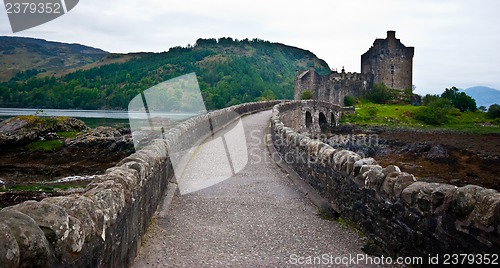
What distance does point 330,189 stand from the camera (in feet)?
25.5

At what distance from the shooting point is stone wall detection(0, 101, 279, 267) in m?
2.76

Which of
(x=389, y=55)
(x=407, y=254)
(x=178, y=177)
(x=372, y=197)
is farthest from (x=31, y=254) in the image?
(x=389, y=55)

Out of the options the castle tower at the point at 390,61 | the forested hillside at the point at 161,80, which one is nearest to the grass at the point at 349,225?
the castle tower at the point at 390,61

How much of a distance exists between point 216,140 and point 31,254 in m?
14.2

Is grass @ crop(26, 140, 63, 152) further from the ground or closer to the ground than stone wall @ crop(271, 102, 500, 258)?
closer to the ground

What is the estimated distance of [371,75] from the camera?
2995 inches

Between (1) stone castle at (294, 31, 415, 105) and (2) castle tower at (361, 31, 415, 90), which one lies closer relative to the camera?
(1) stone castle at (294, 31, 415, 105)

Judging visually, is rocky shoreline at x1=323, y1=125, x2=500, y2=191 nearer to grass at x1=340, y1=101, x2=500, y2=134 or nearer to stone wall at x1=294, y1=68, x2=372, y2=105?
grass at x1=340, y1=101, x2=500, y2=134

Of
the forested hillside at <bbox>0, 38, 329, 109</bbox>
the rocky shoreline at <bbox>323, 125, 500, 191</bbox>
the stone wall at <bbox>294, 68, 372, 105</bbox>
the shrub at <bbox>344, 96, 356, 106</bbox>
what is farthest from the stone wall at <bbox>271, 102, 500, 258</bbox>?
the forested hillside at <bbox>0, 38, 329, 109</bbox>

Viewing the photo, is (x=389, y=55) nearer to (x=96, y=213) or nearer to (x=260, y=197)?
(x=260, y=197)

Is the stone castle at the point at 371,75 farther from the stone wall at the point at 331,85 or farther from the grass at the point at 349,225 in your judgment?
the grass at the point at 349,225

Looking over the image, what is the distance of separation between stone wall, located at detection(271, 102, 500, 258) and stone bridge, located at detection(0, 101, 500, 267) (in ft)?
0.04

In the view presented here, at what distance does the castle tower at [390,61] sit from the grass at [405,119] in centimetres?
960

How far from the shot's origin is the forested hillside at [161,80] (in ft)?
385
